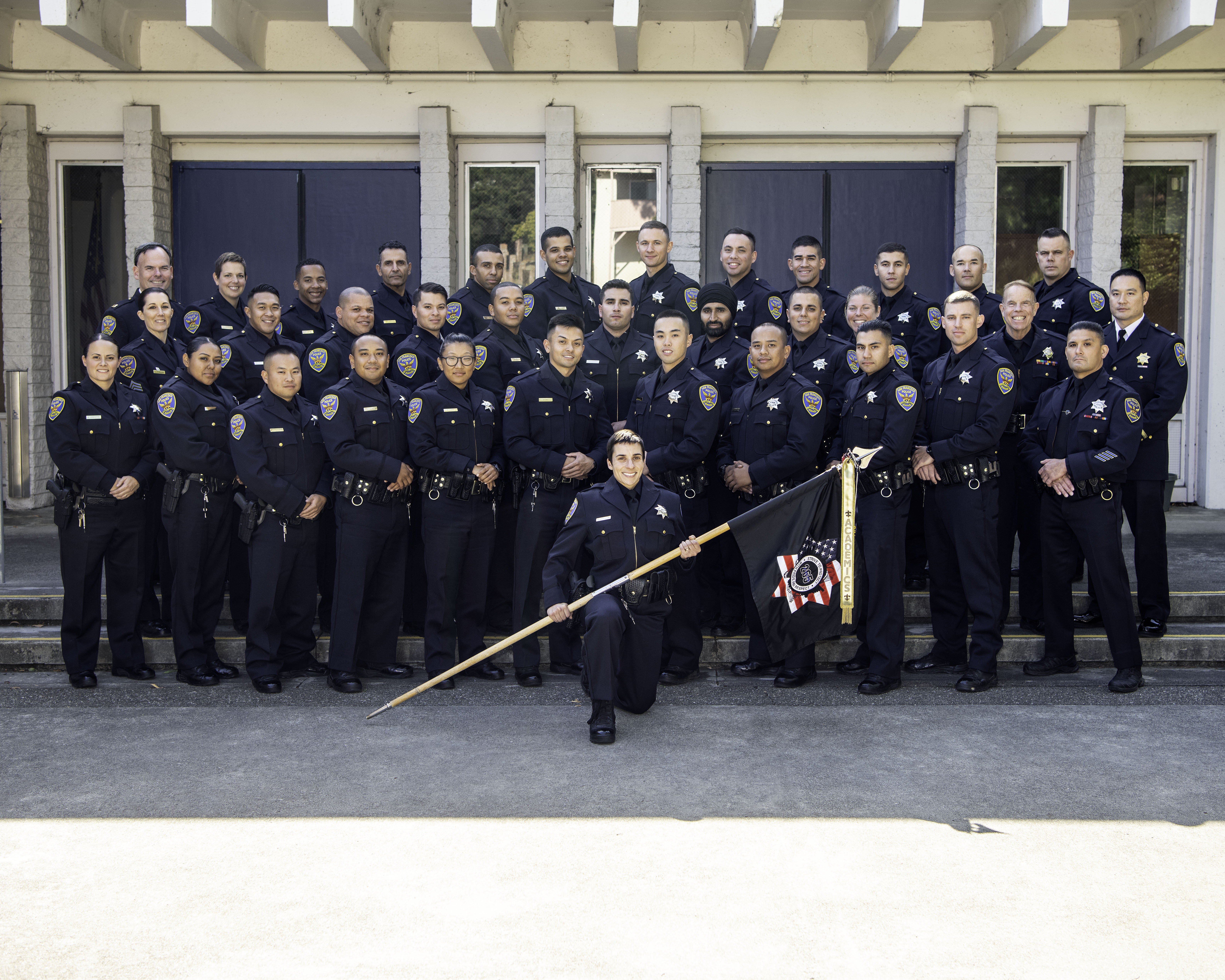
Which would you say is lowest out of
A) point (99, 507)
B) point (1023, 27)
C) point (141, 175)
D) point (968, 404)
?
point (99, 507)

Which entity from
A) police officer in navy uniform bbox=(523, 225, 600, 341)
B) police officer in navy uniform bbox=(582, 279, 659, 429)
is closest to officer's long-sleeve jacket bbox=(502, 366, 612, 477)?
police officer in navy uniform bbox=(582, 279, 659, 429)

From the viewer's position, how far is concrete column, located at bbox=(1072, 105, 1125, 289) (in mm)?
10641

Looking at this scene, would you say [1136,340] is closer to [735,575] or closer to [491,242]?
[735,575]

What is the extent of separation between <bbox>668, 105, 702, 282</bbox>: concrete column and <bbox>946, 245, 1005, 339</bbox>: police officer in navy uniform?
3220mm

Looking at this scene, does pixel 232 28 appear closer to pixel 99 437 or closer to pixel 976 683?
pixel 99 437

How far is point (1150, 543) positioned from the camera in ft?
23.0

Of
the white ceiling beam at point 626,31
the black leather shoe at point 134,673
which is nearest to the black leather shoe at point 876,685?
the black leather shoe at point 134,673

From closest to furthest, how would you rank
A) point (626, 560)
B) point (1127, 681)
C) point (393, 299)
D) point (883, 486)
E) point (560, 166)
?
point (626, 560) → point (1127, 681) → point (883, 486) → point (393, 299) → point (560, 166)

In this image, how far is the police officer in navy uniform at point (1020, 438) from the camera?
7.11 metres

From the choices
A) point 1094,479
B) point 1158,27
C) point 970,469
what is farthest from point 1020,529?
point 1158,27

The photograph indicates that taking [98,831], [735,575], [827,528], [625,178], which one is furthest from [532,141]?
[98,831]

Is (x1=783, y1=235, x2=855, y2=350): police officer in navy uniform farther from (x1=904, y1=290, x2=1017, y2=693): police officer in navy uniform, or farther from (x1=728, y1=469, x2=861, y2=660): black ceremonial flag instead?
(x1=728, y1=469, x2=861, y2=660): black ceremonial flag

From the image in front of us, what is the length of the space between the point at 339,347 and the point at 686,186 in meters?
4.37

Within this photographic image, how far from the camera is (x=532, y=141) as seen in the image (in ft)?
35.7
